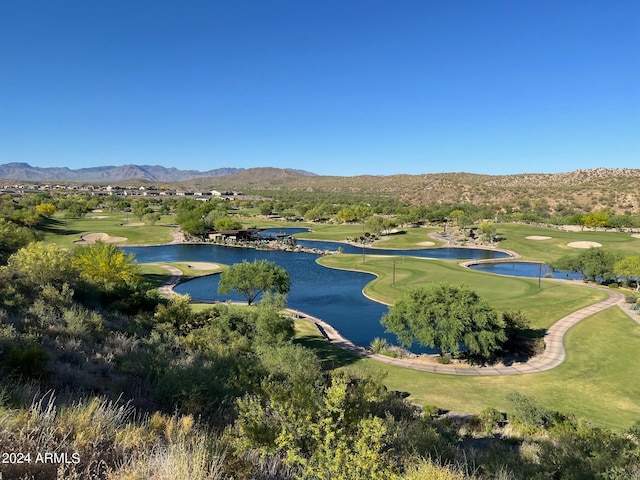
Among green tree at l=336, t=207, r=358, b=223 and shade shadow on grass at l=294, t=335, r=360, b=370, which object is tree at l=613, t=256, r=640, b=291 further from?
green tree at l=336, t=207, r=358, b=223

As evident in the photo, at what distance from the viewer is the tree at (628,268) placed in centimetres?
5794

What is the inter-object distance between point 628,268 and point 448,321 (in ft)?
137

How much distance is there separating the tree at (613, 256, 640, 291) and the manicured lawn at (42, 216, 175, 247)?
99230 millimetres

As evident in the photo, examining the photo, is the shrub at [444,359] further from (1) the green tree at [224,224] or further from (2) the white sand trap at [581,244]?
(1) the green tree at [224,224]

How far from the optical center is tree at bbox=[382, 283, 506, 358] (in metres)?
33.5

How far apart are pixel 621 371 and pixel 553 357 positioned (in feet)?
15.3

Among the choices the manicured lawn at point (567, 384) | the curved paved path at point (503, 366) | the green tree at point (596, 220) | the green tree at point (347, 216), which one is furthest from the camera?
the green tree at point (347, 216)

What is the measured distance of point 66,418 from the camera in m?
7.12

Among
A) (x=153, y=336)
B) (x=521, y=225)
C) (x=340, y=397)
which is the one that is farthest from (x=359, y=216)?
(x=340, y=397)

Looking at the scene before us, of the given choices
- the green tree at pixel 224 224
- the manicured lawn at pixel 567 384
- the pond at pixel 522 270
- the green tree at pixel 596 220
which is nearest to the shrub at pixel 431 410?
the manicured lawn at pixel 567 384

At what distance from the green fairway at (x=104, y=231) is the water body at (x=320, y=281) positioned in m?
8.87

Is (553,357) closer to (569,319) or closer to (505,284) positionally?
(569,319)

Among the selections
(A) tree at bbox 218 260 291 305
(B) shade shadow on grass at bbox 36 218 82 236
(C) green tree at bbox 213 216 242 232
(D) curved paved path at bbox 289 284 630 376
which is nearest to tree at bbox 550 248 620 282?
(D) curved paved path at bbox 289 284 630 376

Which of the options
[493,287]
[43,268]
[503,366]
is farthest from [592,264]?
[43,268]
